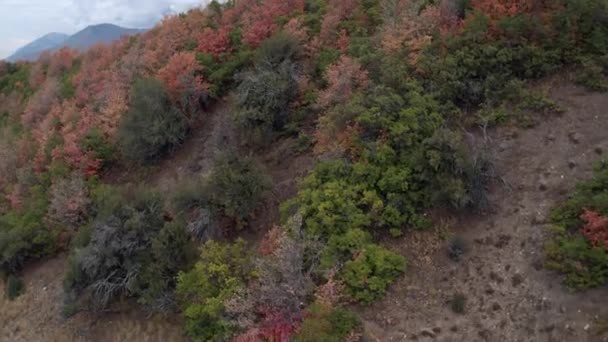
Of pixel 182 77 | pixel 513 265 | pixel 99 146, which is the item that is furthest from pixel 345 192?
pixel 99 146

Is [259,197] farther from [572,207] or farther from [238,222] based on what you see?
[572,207]

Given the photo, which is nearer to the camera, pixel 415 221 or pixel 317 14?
A: pixel 415 221

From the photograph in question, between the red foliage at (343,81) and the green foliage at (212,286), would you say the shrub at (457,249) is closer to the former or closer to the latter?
the green foliage at (212,286)

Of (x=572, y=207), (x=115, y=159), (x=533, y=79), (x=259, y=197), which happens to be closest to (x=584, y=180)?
(x=572, y=207)

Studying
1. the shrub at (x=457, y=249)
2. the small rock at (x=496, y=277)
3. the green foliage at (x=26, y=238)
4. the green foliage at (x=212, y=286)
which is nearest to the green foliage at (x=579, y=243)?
the small rock at (x=496, y=277)

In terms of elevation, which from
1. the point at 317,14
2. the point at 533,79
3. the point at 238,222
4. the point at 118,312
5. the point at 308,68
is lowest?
the point at 118,312
